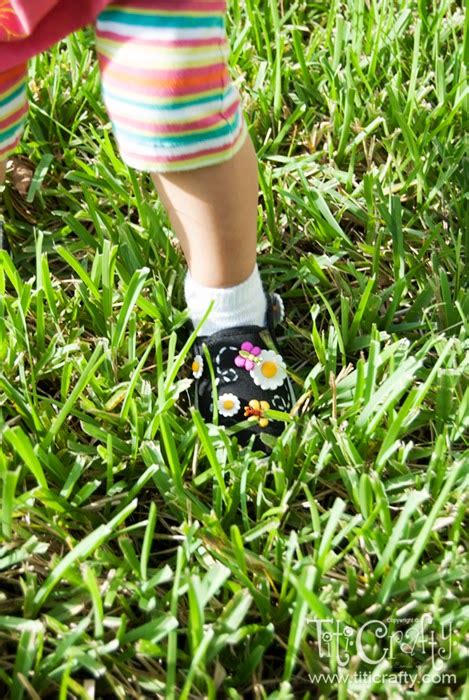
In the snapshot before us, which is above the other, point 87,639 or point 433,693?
point 87,639

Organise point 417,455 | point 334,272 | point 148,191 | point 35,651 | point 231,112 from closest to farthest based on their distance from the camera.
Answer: point 35,651
point 231,112
point 417,455
point 334,272
point 148,191

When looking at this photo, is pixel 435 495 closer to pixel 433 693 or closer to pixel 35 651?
pixel 433 693

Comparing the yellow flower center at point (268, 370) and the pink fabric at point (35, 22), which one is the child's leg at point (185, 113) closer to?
the pink fabric at point (35, 22)

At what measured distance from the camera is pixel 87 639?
90 cm

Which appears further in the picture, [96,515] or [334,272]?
[334,272]

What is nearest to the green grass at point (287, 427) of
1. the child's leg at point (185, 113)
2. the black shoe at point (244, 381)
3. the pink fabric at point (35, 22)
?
the black shoe at point (244, 381)

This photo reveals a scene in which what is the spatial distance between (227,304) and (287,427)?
0.19 m

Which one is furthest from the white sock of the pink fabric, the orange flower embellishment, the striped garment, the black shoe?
the pink fabric

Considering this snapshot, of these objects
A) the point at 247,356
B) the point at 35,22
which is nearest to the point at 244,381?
the point at 247,356

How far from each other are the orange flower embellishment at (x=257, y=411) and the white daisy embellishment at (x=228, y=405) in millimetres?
15

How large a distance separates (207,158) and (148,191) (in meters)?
0.49

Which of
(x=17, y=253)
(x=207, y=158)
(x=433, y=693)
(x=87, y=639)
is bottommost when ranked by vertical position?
(x=433, y=693)

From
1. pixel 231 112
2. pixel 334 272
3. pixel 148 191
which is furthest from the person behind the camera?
pixel 148 191

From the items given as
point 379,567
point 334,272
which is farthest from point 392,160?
point 379,567
